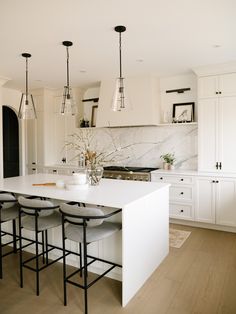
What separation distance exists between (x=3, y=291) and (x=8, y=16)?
2.71 meters

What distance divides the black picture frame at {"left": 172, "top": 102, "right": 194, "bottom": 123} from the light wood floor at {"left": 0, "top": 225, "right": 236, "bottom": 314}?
2436 mm

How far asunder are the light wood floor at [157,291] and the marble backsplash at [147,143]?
6.95ft

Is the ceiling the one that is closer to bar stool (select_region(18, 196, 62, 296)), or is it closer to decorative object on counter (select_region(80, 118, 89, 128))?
decorative object on counter (select_region(80, 118, 89, 128))

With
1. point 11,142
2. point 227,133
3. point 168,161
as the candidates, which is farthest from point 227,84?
point 11,142

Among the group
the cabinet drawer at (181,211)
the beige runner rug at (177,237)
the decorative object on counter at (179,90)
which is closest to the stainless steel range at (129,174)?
the cabinet drawer at (181,211)

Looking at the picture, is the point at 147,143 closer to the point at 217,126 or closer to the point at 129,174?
the point at 129,174

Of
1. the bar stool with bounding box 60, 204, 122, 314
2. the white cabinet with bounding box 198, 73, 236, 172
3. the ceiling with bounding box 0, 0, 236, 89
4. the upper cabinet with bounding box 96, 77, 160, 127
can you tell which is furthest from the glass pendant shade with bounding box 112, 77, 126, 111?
the white cabinet with bounding box 198, 73, 236, 172

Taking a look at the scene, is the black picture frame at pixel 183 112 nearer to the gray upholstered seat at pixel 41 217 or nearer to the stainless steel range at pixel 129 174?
the stainless steel range at pixel 129 174

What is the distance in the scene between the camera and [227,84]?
159 inches

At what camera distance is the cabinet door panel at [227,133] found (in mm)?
4020

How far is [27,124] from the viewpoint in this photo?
615 cm

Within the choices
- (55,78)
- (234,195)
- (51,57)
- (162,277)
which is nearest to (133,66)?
(51,57)

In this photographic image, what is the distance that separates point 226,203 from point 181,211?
0.74m

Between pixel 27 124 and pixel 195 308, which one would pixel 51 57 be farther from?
pixel 195 308
